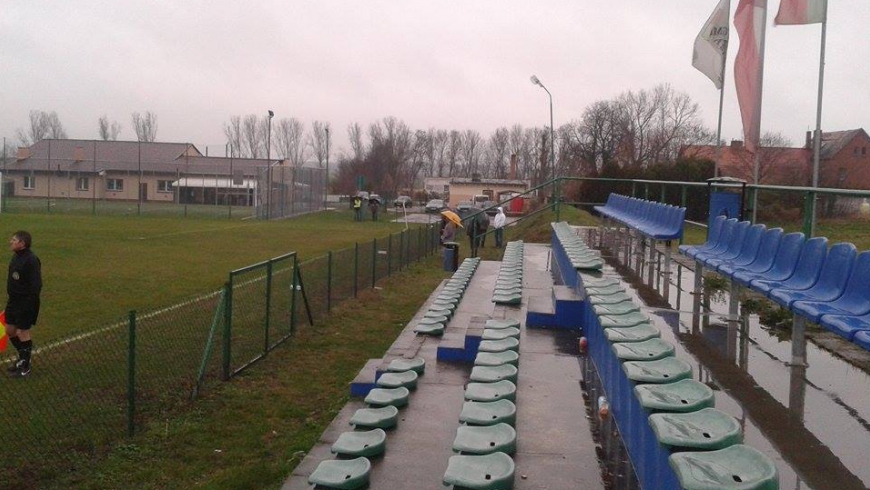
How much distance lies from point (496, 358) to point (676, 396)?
3001mm

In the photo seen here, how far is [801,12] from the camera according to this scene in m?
11.9

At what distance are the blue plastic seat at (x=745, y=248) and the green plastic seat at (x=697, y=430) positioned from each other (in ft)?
18.7

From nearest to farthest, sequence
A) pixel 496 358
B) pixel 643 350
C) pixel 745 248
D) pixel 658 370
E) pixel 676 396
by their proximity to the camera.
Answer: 1. pixel 676 396
2. pixel 658 370
3. pixel 643 350
4. pixel 496 358
5. pixel 745 248

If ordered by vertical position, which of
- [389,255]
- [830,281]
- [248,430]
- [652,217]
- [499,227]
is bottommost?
[248,430]

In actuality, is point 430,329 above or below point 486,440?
below

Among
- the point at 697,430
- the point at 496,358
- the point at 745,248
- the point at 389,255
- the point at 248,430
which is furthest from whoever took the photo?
the point at 389,255

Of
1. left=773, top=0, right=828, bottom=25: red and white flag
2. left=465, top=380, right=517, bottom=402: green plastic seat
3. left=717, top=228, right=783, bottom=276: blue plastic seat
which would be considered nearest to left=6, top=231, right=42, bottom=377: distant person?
left=465, top=380, right=517, bottom=402: green plastic seat

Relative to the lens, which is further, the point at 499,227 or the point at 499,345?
the point at 499,227

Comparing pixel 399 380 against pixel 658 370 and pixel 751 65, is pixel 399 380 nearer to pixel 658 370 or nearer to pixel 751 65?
pixel 658 370

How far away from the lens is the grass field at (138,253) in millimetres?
15320

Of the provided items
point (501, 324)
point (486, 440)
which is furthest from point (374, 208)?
point (486, 440)

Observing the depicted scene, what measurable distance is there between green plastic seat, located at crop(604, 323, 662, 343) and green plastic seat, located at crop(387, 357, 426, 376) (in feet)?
9.12

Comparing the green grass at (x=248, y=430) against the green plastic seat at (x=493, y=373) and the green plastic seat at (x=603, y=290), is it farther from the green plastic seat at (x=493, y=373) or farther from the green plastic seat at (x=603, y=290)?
the green plastic seat at (x=603, y=290)

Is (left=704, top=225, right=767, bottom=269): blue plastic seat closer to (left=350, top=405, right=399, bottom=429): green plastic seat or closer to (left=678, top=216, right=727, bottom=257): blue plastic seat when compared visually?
(left=678, top=216, right=727, bottom=257): blue plastic seat
